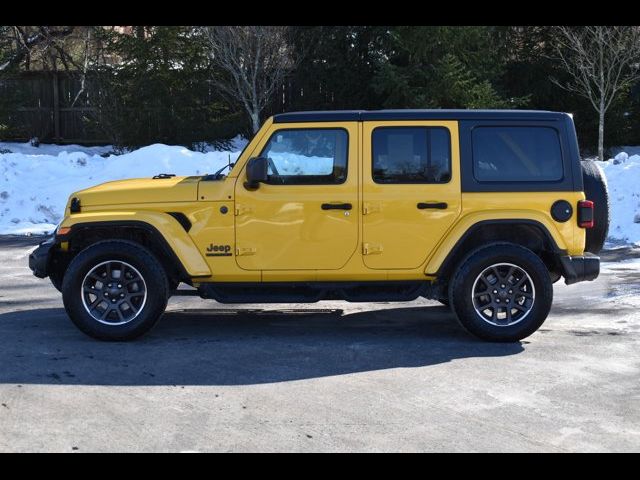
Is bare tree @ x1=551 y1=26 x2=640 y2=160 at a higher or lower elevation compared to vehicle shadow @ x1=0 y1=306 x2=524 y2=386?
higher

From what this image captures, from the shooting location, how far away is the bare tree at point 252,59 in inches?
843

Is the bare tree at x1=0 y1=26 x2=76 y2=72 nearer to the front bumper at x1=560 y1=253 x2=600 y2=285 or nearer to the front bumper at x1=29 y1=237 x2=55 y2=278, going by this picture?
the front bumper at x1=29 y1=237 x2=55 y2=278

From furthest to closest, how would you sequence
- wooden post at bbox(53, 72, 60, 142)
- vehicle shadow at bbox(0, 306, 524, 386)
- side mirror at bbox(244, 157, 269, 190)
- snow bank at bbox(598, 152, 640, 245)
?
wooden post at bbox(53, 72, 60, 142) → snow bank at bbox(598, 152, 640, 245) → side mirror at bbox(244, 157, 269, 190) → vehicle shadow at bbox(0, 306, 524, 386)

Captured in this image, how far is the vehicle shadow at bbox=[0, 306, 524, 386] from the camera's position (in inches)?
251

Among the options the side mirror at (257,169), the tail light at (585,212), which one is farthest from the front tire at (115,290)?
the tail light at (585,212)

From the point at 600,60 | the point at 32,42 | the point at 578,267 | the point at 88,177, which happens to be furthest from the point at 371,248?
the point at 32,42

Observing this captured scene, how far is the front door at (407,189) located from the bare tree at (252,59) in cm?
1439

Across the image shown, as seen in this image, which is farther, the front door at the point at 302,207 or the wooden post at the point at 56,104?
the wooden post at the point at 56,104

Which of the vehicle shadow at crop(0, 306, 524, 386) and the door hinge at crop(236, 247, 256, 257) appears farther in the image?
the door hinge at crop(236, 247, 256, 257)

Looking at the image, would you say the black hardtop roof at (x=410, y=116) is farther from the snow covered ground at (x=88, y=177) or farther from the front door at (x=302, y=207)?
the snow covered ground at (x=88, y=177)

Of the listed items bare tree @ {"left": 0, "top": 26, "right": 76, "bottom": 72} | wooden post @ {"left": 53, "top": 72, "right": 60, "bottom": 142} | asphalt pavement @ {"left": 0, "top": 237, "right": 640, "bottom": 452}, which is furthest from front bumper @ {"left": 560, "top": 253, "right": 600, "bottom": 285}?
wooden post @ {"left": 53, "top": 72, "right": 60, "bottom": 142}

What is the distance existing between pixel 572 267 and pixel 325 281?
2.05 meters

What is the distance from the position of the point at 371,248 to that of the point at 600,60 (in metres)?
16.1

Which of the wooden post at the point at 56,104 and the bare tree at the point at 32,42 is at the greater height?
the bare tree at the point at 32,42
